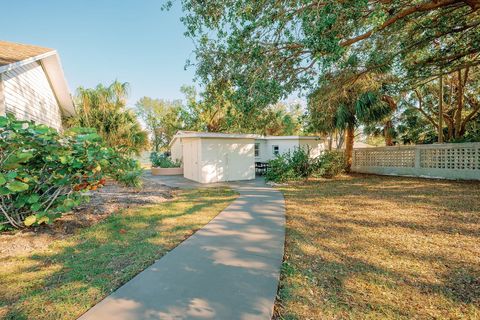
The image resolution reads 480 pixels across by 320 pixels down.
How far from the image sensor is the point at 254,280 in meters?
2.66

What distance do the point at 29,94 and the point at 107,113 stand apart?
5664 millimetres

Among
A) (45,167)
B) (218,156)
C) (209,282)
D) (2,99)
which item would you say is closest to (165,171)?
(218,156)

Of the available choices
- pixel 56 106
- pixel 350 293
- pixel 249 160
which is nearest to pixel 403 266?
pixel 350 293

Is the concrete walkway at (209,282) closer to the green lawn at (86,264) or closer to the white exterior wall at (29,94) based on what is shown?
the green lawn at (86,264)

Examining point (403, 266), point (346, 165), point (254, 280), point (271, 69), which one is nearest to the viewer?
point (254, 280)

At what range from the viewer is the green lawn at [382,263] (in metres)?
2.25

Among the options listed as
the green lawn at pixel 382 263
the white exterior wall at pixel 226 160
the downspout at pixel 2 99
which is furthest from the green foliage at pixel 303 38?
the white exterior wall at pixel 226 160

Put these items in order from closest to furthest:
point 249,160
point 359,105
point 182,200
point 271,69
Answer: point 271,69 < point 182,200 < point 359,105 < point 249,160

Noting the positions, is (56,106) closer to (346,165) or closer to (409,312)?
(409,312)

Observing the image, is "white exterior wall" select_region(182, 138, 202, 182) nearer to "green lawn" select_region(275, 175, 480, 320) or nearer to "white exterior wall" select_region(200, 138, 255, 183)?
"white exterior wall" select_region(200, 138, 255, 183)

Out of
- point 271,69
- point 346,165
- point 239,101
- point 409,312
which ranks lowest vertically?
point 409,312

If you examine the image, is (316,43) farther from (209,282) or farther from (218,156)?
(218,156)

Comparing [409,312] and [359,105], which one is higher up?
[359,105]

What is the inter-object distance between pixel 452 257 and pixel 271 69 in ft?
17.1
